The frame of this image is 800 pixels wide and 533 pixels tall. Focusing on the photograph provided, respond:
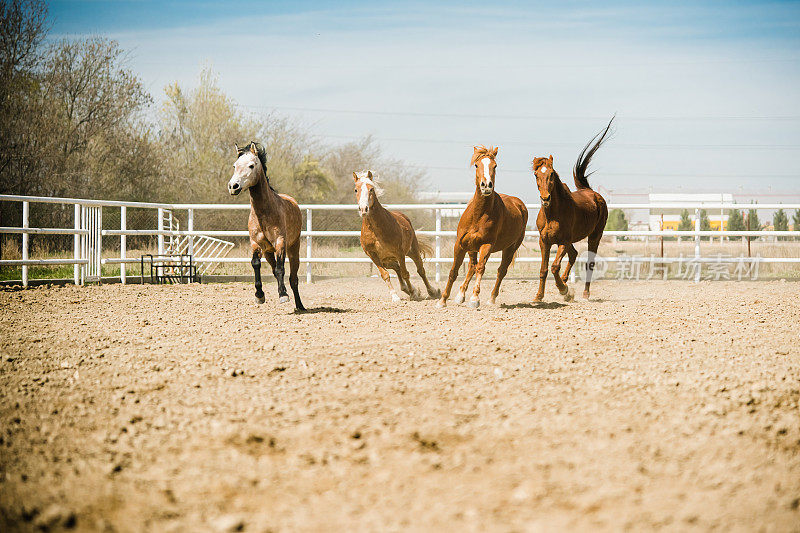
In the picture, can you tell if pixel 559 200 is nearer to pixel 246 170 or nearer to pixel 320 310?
pixel 320 310

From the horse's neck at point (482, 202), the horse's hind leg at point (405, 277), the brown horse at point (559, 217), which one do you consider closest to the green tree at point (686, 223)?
the brown horse at point (559, 217)

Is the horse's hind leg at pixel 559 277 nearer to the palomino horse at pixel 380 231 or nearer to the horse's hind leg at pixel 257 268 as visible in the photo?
the palomino horse at pixel 380 231

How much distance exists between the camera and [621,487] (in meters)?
2.55

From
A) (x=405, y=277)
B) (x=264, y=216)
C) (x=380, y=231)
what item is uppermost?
(x=264, y=216)

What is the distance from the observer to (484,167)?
8.52 m

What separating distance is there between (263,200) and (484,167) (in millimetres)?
2515

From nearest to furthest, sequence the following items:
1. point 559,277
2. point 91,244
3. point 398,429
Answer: point 398,429 → point 559,277 → point 91,244

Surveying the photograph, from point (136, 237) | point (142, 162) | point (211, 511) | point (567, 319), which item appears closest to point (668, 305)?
point (567, 319)

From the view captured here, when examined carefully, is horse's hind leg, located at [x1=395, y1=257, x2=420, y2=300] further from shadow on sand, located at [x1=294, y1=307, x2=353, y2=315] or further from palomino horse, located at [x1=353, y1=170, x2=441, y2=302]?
A: shadow on sand, located at [x1=294, y1=307, x2=353, y2=315]

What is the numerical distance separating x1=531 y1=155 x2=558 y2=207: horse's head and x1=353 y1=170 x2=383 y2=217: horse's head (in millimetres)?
2021

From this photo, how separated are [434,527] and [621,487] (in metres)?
0.71

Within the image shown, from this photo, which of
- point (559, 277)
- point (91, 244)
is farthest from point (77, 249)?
point (559, 277)

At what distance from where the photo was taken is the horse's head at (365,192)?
8.99m

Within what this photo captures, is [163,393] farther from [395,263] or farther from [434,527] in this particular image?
[395,263]
